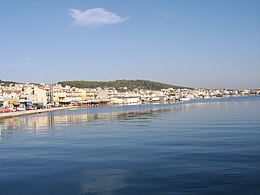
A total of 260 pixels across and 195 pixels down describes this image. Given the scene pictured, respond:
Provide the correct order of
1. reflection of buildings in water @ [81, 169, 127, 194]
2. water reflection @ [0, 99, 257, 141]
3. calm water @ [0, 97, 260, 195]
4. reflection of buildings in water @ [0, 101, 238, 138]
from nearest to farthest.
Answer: reflection of buildings in water @ [81, 169, 127, 194]
calm water @ [0, 97, 260, 195]
water reflection @ [0, 99, 257, 141]
reflection of buildings in water @ [0, 101, 238, 138]

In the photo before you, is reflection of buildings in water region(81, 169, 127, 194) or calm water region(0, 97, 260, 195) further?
calm water region(0, 97, 260, 195)

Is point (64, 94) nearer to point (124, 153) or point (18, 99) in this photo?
point (18, 99)

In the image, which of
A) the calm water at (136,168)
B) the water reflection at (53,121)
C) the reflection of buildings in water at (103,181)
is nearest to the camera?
the reflection of buildings in water at (103,181)

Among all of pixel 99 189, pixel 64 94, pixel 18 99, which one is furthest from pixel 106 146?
pixel 64 94

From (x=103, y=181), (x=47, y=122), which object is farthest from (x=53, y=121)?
(x=103, y=181)

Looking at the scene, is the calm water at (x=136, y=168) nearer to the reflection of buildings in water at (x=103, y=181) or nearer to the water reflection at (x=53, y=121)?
the reflection of buildings in water at (x=103, y=181)

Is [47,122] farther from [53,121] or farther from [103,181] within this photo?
[103,181]

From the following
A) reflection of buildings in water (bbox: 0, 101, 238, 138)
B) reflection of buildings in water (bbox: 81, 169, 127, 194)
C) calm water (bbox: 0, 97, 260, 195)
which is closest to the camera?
reflection of buildings in water (bbox: 81, 169, 127, 194)

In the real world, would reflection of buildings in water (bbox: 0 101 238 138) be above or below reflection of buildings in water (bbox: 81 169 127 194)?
below

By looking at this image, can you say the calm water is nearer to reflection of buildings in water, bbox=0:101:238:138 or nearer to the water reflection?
the water reflection

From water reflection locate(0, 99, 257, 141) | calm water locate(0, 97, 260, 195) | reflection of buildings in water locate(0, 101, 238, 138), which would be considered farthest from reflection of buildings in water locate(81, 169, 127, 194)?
reflection of buildings in water locate(0, 101, 238, 138)

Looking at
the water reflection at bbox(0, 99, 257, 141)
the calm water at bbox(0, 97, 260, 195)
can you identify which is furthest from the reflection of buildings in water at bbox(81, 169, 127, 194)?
the water reflection at bbox(0, 99, 257, 141)

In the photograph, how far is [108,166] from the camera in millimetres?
13250

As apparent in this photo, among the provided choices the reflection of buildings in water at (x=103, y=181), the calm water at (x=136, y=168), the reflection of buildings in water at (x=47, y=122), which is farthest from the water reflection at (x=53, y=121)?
the reflection of buildings in water at (x=103, y=181)
